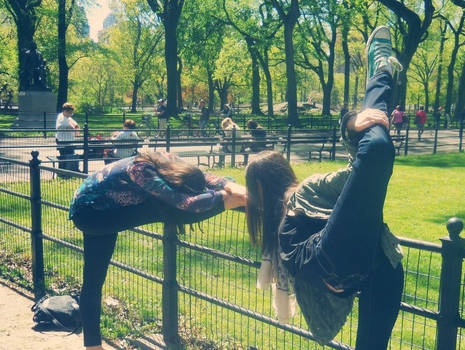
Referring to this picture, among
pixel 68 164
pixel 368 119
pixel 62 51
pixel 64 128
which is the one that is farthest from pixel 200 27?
pixel 368 119

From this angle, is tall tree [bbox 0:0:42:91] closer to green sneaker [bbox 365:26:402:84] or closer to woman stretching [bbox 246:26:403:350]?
woman stretching [bbox 246:26:403:350]

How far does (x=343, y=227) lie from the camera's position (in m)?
2.21

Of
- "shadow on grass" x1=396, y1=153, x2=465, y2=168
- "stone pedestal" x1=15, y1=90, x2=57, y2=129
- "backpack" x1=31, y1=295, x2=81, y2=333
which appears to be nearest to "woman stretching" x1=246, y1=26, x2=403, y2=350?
"backpack" x1=31, y1=295, x2=81, y2=333

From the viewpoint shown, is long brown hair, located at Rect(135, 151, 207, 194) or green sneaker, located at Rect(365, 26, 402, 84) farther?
long brown hair, located at Rect(135, 151, 207, 194)

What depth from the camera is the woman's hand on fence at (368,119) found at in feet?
7.11

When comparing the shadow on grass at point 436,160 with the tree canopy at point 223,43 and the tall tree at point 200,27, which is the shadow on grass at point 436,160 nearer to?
the tree canopy at point 223,43

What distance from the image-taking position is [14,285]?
6.16 meters

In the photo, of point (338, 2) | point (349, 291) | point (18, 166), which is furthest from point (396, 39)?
point (349, 291)

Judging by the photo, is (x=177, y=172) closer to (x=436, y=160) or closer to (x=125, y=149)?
(x=125, y=149)

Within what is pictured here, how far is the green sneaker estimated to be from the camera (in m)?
2.37

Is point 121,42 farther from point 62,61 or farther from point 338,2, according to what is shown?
point 338,2

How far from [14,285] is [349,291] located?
4774 mm

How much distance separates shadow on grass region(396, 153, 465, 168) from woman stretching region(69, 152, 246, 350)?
15.7 m

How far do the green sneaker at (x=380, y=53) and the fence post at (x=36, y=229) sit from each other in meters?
4.22
